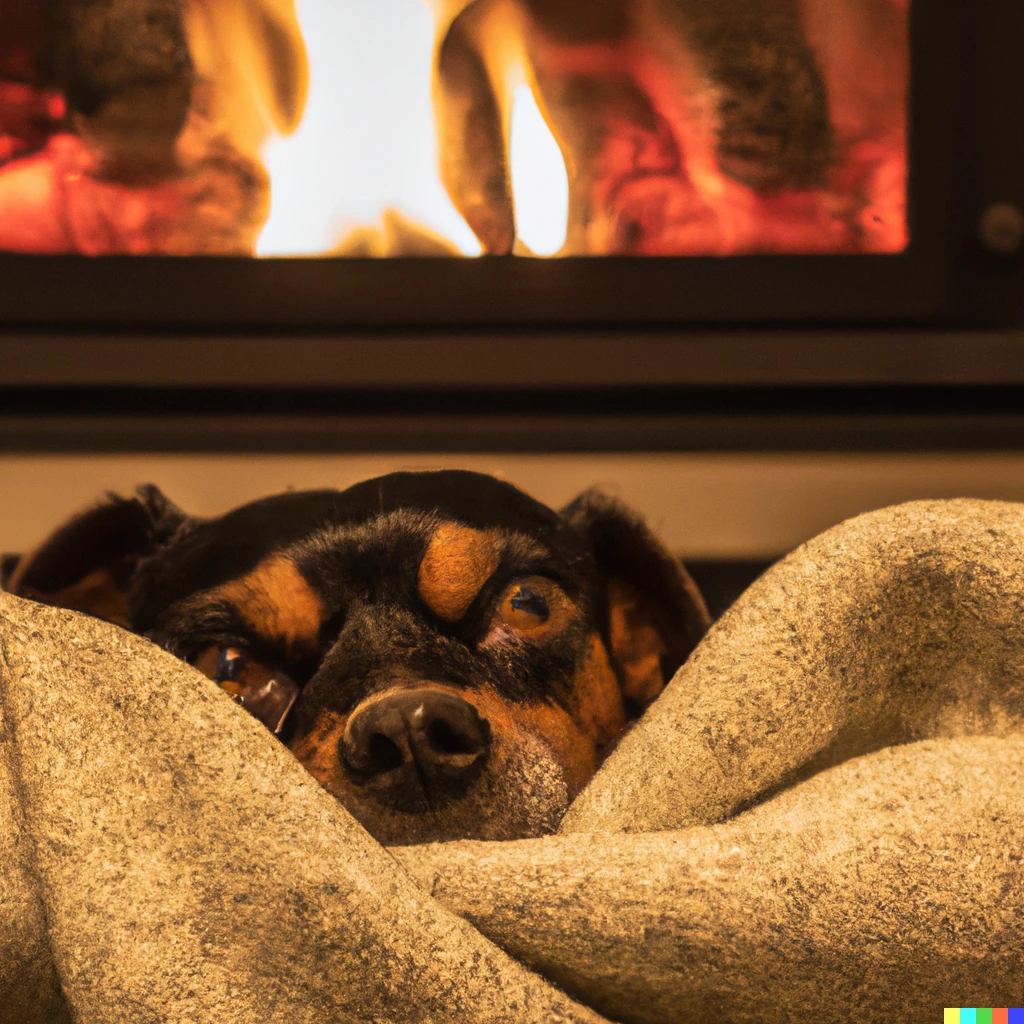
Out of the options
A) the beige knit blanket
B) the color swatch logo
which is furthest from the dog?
the color swatch logo

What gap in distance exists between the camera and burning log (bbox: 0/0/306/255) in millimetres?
1759

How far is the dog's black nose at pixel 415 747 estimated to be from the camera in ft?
2.96

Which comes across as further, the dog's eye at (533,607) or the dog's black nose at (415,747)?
the dog's eye at (533,607)

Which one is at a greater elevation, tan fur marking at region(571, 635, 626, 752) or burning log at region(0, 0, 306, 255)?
burning log at region(0, 0, 306, 255)

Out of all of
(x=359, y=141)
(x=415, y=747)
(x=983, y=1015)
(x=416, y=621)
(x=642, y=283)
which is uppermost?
(x=359, y=141)

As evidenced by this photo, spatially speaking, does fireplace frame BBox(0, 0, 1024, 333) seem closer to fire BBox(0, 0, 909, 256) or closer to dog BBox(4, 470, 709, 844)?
fire BBox(0, 0, 909, 256)

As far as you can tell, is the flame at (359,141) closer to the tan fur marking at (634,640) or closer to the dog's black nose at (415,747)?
the tan fur marking at (634,640)

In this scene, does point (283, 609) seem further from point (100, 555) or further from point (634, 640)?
point (634, 640)

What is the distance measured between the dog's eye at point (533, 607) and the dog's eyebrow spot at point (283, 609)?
0.20 metres

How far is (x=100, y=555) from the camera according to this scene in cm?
139

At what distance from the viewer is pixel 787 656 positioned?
31.3 inches

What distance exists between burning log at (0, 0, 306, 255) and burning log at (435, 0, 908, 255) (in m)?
0.30

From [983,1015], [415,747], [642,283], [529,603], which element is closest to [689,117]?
[642,283]

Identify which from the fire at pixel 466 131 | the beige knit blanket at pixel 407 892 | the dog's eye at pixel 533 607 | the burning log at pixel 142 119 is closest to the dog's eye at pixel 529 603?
the dog's eye at pixel 533 607
